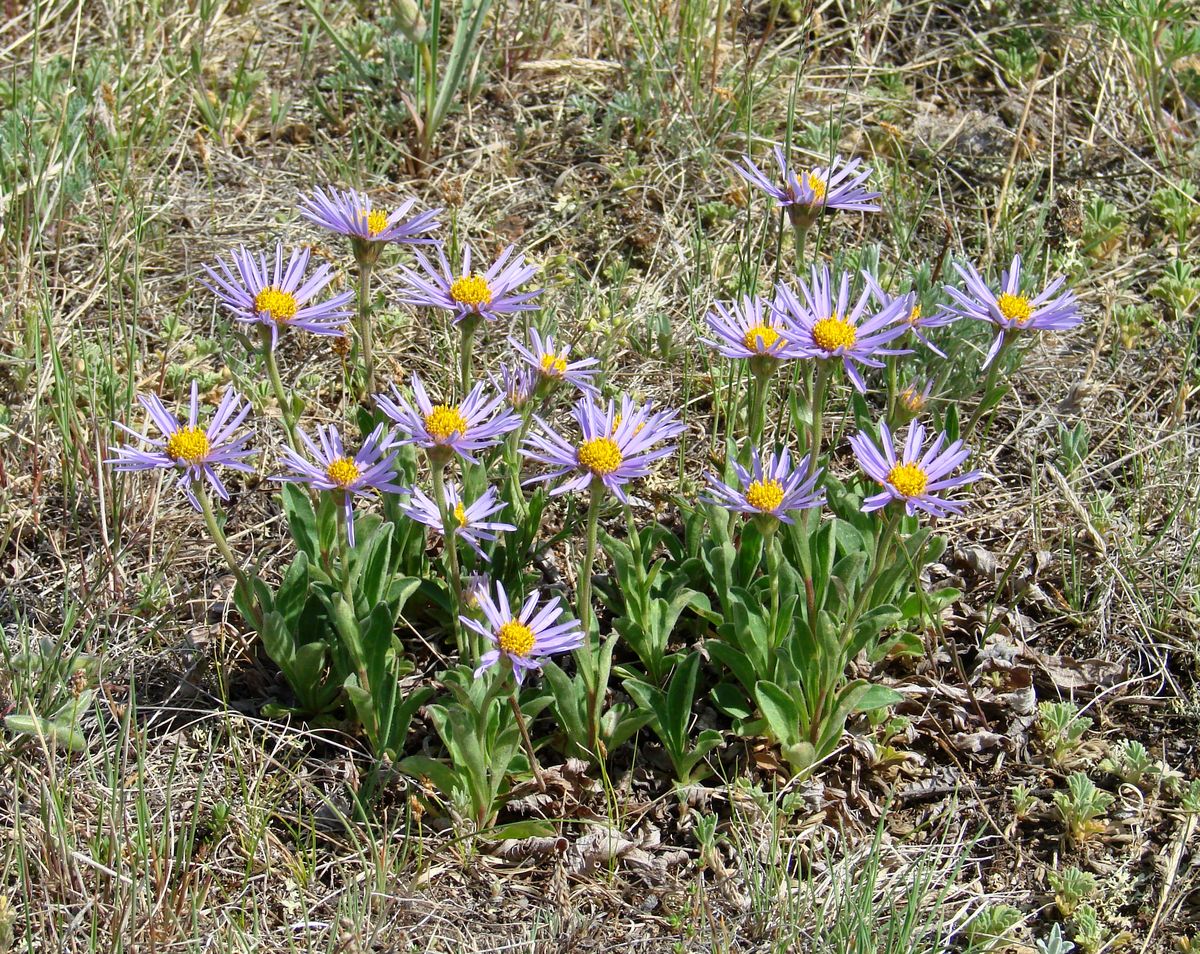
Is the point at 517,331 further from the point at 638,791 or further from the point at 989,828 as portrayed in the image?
the point at 989,828

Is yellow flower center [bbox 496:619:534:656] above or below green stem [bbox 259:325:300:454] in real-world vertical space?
below

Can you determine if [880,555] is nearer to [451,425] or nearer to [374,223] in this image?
[451,425]

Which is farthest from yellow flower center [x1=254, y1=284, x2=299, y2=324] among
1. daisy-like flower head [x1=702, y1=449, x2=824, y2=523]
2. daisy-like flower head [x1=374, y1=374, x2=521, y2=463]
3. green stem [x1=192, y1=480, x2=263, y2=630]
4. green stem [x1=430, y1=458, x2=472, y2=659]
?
daisy-like flower head [x1=702, y1=449, x2=824, y2=523]

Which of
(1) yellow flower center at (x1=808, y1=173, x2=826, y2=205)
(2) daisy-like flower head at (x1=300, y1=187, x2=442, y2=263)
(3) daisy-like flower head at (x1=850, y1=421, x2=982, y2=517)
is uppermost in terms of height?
(1) yellow flower center at (x1=808, y1=173, x2=826, y2=205)

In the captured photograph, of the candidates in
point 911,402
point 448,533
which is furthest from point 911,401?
point 448,533

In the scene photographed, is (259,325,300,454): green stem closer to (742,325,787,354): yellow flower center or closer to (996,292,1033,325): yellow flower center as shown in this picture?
(742,325,787,354): yellow flower center
